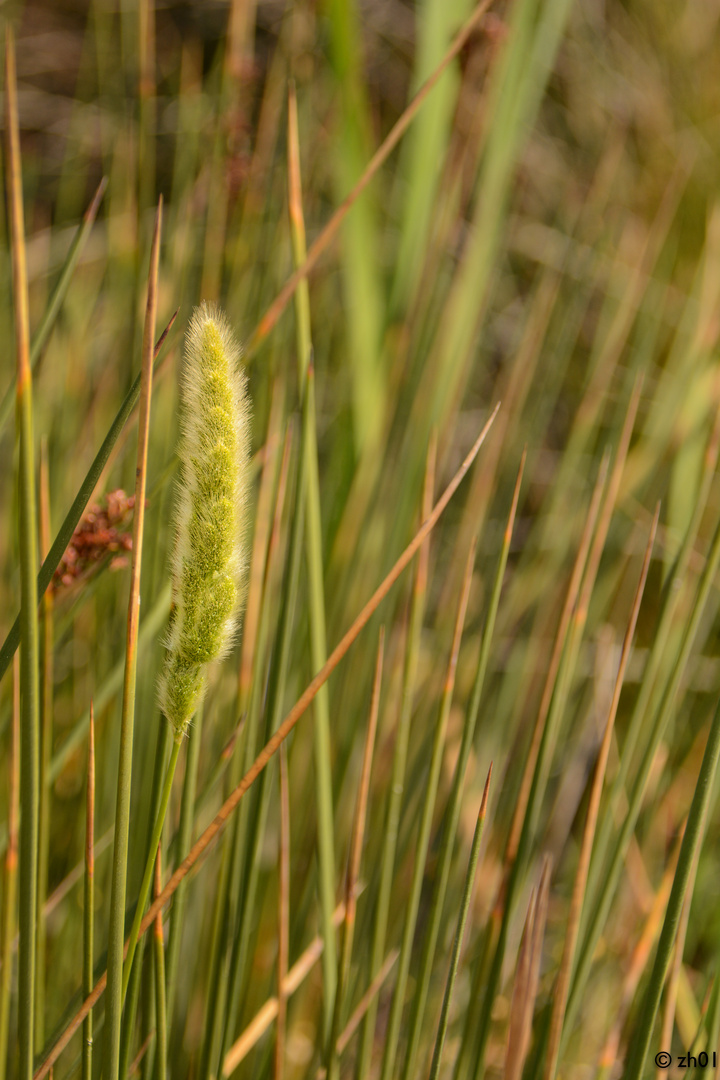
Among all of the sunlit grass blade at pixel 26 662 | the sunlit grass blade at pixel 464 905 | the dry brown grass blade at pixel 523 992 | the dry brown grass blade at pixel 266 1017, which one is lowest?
the dry brown grass blade at pixel 266 1017

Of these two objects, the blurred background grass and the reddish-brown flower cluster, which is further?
the blurred background grass

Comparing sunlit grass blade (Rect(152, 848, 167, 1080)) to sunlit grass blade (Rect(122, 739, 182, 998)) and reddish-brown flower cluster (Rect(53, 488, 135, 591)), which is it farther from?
reddish-brown flower cluster (Rect(53, 488, 135, 591))

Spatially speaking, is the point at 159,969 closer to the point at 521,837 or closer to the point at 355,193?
the point at 521,837

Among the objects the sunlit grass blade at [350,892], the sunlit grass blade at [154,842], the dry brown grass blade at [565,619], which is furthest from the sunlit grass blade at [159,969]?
the dry brown grass blade at [565,619]

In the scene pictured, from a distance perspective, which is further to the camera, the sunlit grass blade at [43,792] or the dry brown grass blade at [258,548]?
the dry brown grass blade at [258,548]

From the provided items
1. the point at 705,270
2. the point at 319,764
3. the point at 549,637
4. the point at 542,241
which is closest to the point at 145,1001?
the point at 319,764

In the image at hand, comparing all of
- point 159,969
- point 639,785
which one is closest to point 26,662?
point 159,969

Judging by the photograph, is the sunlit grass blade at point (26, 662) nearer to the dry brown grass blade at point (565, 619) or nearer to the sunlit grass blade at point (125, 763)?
the sunlit grass blade at point (125, 763)

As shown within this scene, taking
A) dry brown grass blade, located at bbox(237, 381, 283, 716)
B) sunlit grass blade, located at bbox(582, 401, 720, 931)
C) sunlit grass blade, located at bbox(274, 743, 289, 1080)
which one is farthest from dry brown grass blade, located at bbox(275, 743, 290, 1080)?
sunlit grass blade, located at bbox(582, 401, 720, 931)
